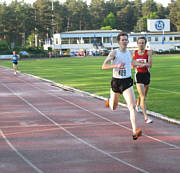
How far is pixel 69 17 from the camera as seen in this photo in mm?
164375

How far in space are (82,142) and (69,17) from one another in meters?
158

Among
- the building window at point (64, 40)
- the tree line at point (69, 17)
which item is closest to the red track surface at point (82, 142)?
the tree line at point (69, 17)

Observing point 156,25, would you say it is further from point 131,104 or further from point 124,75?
point 131,104

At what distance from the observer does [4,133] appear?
1012 centimetres

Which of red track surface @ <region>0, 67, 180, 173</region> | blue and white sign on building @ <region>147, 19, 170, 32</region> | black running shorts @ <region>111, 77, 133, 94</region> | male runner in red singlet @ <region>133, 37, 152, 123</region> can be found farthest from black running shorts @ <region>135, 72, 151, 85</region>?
blue and white sign on building @ <region>147, 19, 170, 32</region>

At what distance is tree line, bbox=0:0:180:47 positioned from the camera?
423ft

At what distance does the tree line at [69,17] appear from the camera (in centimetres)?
12900

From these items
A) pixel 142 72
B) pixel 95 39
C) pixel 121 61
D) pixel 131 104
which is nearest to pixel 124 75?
pixel 121 61

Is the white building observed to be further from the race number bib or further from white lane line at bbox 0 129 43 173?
the race number bib

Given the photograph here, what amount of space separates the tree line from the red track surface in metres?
111

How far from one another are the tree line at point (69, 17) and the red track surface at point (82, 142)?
4375 inches

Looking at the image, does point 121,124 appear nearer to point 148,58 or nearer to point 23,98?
point 148,58

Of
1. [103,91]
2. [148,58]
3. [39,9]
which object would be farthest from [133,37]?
[148,58]

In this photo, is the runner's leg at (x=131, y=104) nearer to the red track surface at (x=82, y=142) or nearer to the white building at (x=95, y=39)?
the red track surface at (x=82, y=142)
